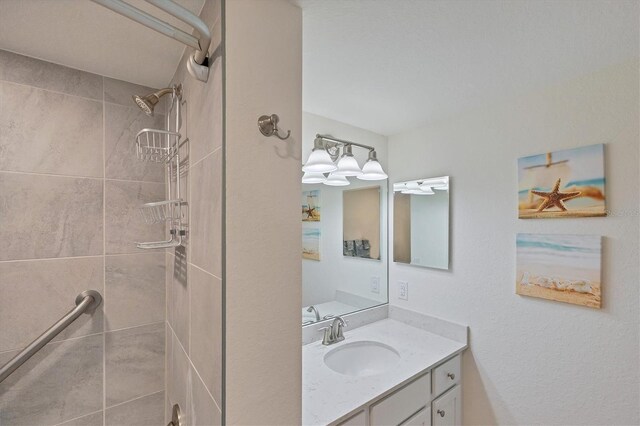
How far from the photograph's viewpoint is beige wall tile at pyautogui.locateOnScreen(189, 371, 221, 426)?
30.0 inches

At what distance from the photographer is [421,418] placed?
1.34 metres

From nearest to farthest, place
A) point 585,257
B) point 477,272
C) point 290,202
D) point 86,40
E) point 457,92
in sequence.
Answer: point 290,202, point 86,40, point 585,257, point 457,92, point 477,272

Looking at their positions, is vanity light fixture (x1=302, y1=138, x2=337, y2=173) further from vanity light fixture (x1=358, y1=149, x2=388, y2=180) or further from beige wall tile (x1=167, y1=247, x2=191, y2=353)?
beige wall tile (x1=167, y1=247, x2=191, y2=353)

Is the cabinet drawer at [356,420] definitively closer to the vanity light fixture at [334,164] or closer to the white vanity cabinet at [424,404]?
the white vanity cabinet at [424,404]

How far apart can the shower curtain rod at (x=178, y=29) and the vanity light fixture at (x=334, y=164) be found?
778 mm

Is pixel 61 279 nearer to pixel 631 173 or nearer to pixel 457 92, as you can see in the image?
pixel 457 92

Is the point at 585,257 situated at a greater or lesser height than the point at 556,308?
greater

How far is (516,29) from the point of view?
3.14 feet

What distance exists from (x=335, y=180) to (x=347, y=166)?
127 mm

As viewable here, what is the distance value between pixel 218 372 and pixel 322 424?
1.58 feet

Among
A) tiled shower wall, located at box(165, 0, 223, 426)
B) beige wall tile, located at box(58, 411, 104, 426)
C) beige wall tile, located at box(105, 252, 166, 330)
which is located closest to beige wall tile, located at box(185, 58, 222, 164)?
tiled shower wall, located at box(165, 0, 223, 426)

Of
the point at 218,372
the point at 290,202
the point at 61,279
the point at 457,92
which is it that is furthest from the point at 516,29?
the point at 61,279

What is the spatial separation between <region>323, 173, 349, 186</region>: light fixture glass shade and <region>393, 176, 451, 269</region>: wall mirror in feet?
1.51

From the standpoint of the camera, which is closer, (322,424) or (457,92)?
(322,424)
